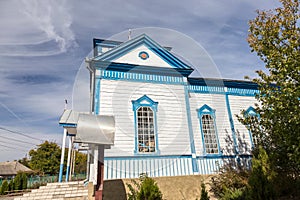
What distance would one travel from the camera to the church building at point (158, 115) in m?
7.80

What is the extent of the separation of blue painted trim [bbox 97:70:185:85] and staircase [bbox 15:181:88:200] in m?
4.93

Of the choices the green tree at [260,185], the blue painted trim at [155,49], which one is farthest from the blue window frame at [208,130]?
the green tree at [260,185]

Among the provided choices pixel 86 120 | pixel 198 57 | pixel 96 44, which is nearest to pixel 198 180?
pixel 198 57

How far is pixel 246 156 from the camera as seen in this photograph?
32.5ft

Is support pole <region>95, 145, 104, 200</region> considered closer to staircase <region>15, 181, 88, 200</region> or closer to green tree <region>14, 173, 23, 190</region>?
staircase <region>15, 181, 88, 200</region>

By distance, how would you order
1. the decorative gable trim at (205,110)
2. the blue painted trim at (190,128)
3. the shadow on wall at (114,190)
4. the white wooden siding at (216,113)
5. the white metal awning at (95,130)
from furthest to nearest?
1. the decorative gable trim at (205,110)
2. the white wooden siding at (216,113)
3. the blue painted trim at (190,128)
4. the shadow on wall at (114,190)
5. the white metal awning at (95,130)

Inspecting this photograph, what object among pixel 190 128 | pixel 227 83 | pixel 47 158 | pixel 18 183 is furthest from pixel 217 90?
pixel 47 158

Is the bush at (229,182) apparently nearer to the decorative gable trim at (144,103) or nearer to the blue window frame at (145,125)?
the blue window frame at (145,125)

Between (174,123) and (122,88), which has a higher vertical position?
(122,88)

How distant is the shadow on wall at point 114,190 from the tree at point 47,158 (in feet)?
90.6

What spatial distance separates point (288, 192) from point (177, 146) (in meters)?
3.89

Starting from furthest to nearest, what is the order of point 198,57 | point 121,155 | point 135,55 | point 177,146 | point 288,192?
point 135,55 < point 177,146 < point 121,155 < point 288,192 < point 198,57

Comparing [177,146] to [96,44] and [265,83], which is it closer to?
[265,83]

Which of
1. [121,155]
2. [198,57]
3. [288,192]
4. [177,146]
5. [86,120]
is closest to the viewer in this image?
[86,120]
